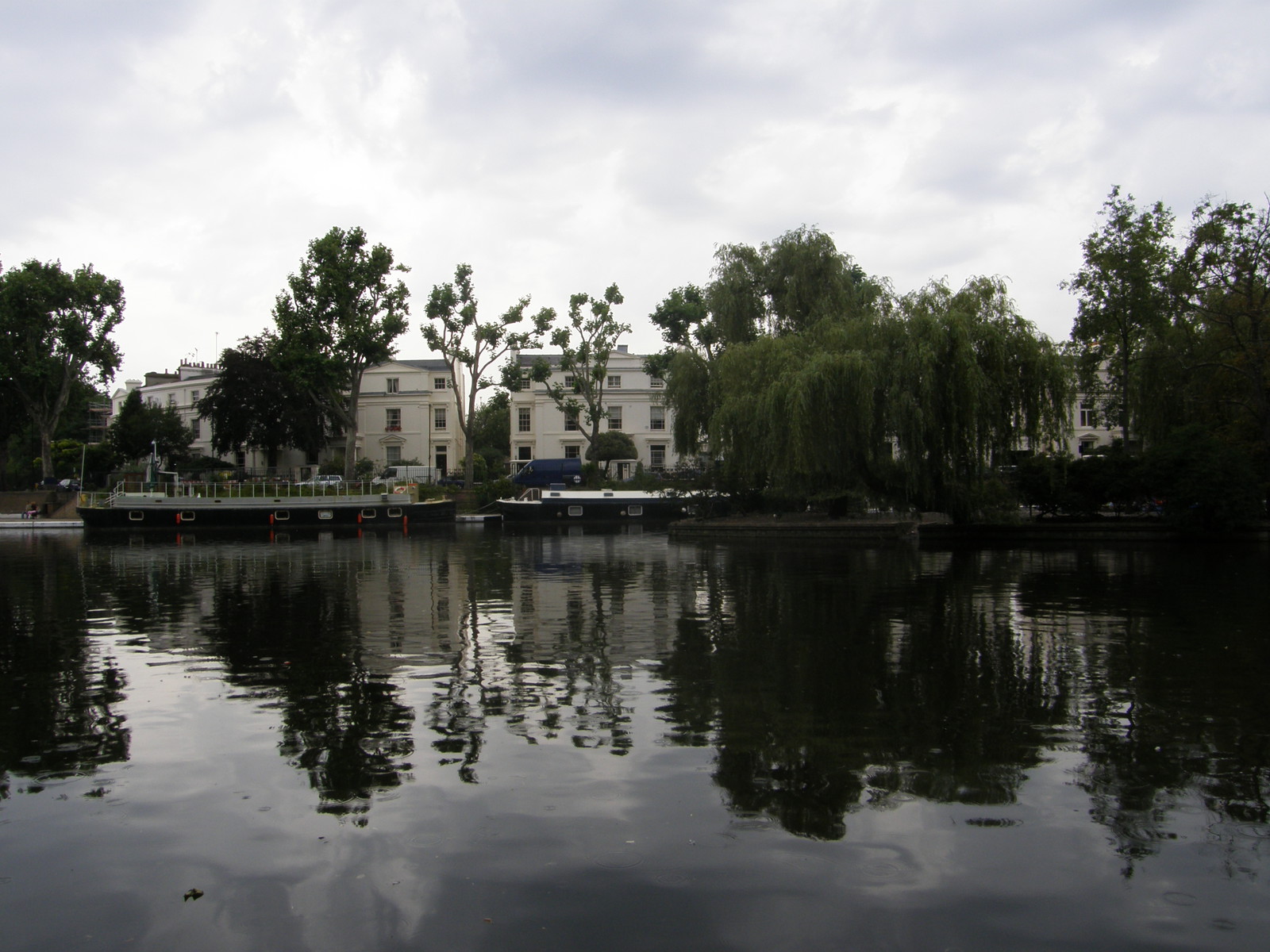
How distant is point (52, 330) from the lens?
55344mm

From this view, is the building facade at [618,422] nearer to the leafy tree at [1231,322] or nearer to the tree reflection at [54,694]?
the leafy tree at [1231,322]

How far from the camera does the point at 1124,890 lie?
191 inches

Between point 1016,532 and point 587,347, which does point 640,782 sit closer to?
point 1016,532

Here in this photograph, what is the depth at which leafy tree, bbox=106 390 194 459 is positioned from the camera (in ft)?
216

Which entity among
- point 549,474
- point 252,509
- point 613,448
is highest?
point 613,448

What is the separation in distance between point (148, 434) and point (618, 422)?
32.2 meters

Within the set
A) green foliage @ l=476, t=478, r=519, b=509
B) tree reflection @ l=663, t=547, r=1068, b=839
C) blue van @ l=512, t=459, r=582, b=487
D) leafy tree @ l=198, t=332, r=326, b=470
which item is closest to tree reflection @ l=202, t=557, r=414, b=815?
tree reflection @ l=663, t=547, r=1068, b=839

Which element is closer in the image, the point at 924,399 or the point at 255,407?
the point at 924,399

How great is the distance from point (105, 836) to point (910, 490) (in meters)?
26.4

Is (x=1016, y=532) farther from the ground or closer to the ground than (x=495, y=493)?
closer to the ground

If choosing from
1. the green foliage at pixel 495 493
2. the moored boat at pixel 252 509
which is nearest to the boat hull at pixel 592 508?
the moored boat at pixel 252 509

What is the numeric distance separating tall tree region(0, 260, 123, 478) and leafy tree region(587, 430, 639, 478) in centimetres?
2943

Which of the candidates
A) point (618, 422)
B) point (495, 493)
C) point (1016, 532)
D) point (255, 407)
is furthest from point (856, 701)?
point (255, 407)

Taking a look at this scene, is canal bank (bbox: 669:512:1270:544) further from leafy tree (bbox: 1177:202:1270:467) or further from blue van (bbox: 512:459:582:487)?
blue van (bbox: 512:459:582:487)
